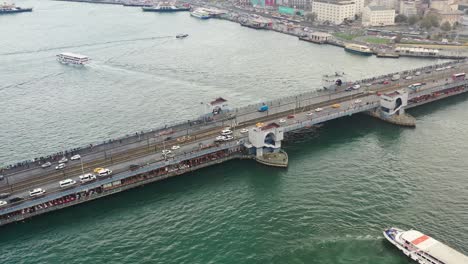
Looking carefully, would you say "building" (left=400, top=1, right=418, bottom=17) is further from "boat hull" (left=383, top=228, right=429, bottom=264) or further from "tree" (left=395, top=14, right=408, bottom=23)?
"boat hull" (left=383, top=228, right=429, bottom=264)

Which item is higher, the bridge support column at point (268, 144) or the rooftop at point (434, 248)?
the bridge support column at point (268, 144)

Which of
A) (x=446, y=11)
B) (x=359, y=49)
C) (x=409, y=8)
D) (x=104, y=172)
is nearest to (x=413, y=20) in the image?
(x=409, y=8)

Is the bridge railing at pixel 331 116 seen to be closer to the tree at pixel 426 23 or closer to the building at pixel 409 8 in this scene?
the tree at pixel 426 23

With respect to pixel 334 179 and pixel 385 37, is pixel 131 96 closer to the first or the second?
pixel 334 179

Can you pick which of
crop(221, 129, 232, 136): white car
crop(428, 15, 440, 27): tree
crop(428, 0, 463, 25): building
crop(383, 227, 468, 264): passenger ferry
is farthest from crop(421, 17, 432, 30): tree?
crop(383, 227, 468, 264): passenger ferry

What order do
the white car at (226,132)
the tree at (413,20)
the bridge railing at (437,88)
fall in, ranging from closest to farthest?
the white car at (226,132), the bridge railing at (437,88), the tree at (413,20)

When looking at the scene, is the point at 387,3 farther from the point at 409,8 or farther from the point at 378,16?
the point at 378,16

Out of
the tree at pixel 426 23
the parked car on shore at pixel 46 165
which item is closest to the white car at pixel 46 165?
the parked car on shore at pixel 46 165
